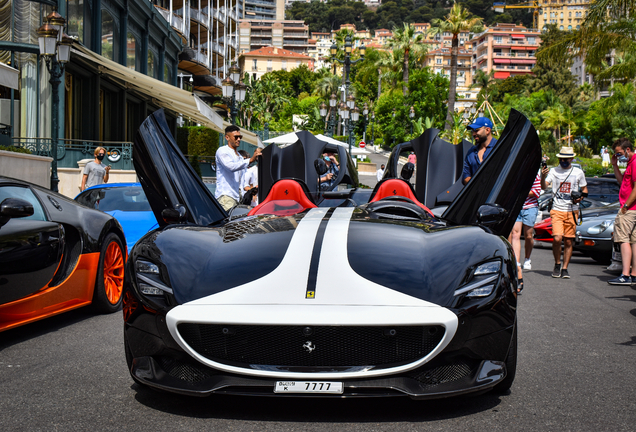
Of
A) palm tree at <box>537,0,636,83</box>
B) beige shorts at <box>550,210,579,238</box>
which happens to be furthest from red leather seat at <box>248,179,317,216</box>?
palm tree at <box>537,0,636,83</box>

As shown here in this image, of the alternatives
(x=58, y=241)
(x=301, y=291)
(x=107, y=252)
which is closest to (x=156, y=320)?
(x=301, y=291)

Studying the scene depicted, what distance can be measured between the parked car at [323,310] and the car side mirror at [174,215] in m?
0.33

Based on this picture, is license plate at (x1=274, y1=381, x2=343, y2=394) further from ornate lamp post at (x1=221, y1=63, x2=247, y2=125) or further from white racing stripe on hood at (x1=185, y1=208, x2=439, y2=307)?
ornate lamp post at (x1=221, y1=63, x2=247, y2=125)

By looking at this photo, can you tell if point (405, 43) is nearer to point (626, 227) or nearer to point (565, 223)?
point (565, 223)

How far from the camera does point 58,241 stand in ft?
17.1

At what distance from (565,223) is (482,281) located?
660 centimetres

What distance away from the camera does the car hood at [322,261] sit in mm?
3241

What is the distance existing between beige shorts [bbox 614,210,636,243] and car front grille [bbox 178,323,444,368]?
19.9 ft

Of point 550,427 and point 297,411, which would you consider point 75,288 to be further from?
point 550,427

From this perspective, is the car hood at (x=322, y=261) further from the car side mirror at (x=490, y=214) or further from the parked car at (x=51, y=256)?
the parked car at (x=51, y=256)

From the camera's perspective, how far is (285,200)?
5.46 m

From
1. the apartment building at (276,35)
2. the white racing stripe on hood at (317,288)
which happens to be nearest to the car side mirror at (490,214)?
the white racing stripe on hood at (317,288)

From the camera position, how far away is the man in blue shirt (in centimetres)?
705

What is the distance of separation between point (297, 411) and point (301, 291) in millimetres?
607
